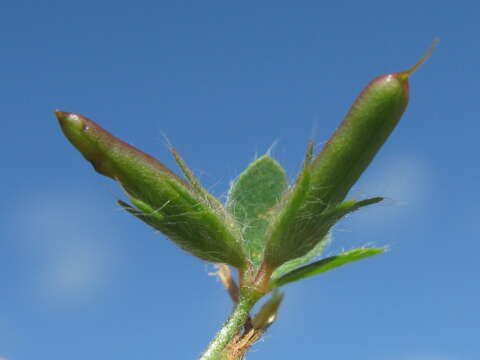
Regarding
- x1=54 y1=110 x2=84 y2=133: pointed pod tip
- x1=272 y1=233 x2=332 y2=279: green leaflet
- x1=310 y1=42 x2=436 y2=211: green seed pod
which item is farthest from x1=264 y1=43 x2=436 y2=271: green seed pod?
x1=54 y1=110 x2=84 y2=133: pointed pod tip

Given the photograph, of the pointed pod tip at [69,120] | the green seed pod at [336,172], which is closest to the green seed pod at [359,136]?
the green seed pod at [336,172]

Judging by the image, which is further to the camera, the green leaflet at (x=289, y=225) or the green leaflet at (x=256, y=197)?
the green leaflet at (x=256, y=197)

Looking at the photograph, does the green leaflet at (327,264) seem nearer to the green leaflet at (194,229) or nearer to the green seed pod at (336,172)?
the green seed pod at (336,172)

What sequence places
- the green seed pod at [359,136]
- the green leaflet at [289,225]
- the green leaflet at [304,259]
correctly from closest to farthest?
the green seed pod at [359,136] → the green leaflet at [289,225] → the green leaflet at [304,259]

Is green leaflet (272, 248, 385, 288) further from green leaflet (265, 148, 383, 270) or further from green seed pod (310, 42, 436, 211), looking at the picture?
green seed pod (310, 42, 436, 211)

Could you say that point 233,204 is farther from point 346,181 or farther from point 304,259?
point 346,181

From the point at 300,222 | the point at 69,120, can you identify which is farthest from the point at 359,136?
the point at 69,120
